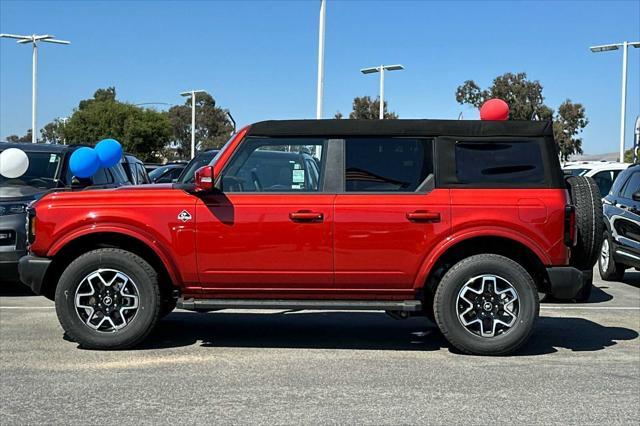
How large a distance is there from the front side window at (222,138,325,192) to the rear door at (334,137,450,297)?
284mm

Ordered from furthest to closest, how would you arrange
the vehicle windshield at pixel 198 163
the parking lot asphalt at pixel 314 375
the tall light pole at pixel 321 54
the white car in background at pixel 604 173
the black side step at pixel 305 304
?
the tall light pole at pixel 321 54 < the white car in background at pixel 604 173 < the vehicle windshield at pixel 198 163 < the black side step at pixel 305 304 < the parking lot asphalt at pixel 314 375

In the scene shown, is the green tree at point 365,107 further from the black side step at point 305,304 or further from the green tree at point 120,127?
the black side step at point 305,304

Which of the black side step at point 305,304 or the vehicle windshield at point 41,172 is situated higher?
the vehicle windshield at point 41,172

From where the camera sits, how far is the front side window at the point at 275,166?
5.83 m

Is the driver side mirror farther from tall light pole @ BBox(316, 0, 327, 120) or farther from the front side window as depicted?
tall light pole @ BBox(316, 0, 327, 120)

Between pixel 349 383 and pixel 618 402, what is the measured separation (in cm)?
183

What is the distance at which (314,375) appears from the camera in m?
Result: 5.21

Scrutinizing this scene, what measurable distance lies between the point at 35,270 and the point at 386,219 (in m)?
2.96

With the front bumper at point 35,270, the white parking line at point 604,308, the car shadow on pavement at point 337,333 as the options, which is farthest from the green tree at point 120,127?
the front bumper at point 35,270

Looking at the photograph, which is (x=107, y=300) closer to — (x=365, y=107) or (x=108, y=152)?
(x=108, y=152)

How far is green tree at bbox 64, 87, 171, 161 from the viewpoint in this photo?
142 ft

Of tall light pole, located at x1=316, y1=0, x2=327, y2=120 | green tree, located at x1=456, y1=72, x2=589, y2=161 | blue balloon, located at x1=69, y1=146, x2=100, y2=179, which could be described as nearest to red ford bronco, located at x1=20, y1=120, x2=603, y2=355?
blue balloon, located at x1=69, y1=146, x2=100, y2=179

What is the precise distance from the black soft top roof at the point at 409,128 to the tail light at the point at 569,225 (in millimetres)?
675

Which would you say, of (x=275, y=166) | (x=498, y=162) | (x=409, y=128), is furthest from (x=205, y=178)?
(x=498, y=162)
